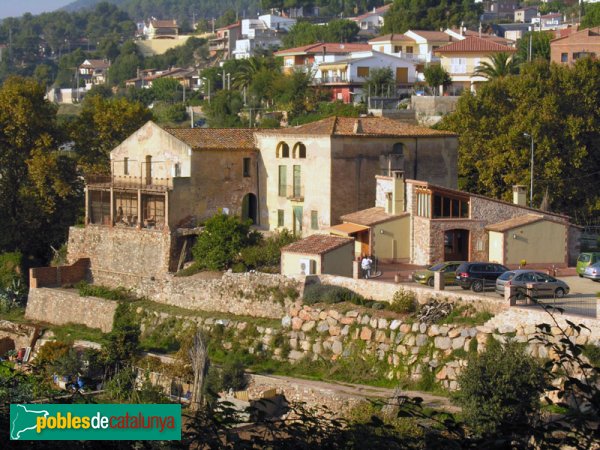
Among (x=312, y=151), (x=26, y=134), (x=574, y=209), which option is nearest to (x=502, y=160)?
(x=574, y=209)

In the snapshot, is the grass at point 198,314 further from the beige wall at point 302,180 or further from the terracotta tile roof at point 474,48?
the terracotta tile roof at point 474,48

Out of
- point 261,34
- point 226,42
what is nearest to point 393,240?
point 261,34

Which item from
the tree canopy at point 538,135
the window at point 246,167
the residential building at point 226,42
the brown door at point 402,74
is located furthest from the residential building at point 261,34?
the window at point 246,167

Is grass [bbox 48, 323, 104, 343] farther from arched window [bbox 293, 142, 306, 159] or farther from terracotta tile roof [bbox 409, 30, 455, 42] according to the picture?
terracotta tile roof [bbox 409, 30, 455, 42]

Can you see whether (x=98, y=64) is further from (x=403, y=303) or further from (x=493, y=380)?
(x=493, y=380)

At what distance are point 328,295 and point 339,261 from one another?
8.01 ft

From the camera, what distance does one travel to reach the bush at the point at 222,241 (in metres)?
42.0

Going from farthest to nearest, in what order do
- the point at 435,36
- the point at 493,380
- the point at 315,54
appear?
1. the point at 435,36
2. the point at 315,54
3. the point at 493,380

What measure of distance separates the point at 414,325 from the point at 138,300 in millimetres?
13173

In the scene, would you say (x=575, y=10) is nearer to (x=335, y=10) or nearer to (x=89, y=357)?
(x=335, y=10)

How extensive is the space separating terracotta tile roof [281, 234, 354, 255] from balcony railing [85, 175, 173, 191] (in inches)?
271

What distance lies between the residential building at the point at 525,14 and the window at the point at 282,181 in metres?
111

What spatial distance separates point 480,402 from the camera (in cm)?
2775

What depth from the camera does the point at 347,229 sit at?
40.7 m
